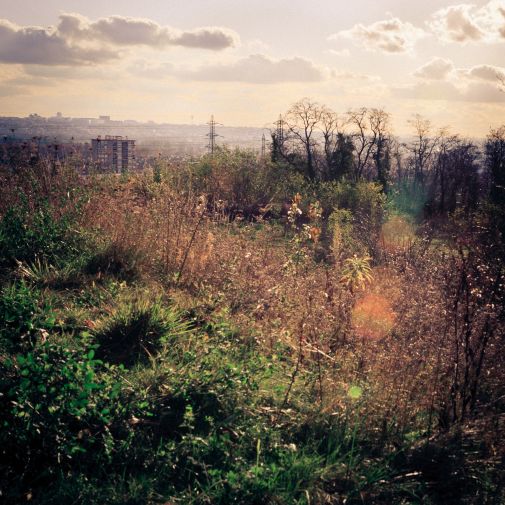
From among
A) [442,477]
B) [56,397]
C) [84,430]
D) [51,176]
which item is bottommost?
[442,477]

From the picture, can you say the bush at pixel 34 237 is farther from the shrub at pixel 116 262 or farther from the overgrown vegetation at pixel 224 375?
the shrub at pixel 116 262

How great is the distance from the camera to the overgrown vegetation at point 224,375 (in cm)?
282

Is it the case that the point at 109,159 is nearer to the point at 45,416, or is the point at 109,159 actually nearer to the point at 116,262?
the point at 116,262

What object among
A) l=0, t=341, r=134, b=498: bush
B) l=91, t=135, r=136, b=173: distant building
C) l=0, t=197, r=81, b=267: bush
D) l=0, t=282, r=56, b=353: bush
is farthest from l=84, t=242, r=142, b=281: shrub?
l=91, t=135, r=136, b=173: distant building

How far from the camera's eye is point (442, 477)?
302 centimetres

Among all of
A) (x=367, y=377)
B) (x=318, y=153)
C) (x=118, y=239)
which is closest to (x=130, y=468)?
(x=367, y=377)

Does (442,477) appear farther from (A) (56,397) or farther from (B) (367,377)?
(A) (56,397)

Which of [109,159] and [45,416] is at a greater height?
[109,159]

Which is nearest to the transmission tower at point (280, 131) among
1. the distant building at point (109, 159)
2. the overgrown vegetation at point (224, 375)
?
the distant building at point (109, 159)

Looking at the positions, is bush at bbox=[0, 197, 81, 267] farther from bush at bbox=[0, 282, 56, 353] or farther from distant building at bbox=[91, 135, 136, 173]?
distant building at bbox=[91, 135, 136, 173]

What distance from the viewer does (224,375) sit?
351 centimetres

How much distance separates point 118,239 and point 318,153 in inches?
996

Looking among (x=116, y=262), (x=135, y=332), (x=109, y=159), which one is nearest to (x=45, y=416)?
(x=135, y=332)

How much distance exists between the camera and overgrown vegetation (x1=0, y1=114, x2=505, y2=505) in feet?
9.26
